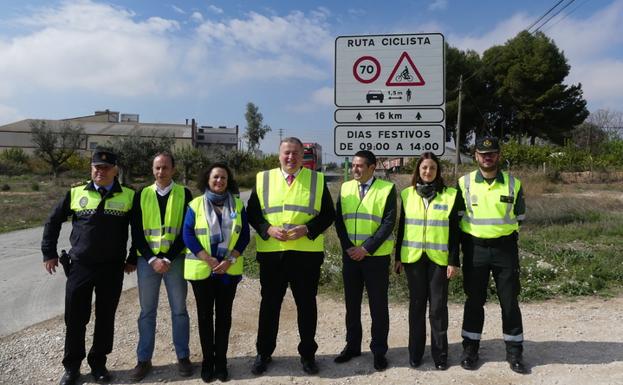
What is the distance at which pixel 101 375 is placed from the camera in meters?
3.71

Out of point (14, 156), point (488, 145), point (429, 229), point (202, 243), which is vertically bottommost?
point (202, 243)

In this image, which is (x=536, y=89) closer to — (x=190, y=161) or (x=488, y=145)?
(x=190, y=161)

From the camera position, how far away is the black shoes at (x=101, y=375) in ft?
12.1

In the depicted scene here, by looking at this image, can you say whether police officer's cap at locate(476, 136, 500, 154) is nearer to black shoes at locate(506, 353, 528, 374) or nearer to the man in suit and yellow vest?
black shoes at locate(506, 353, 528, 374)

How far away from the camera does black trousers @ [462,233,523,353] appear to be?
379 centimetres

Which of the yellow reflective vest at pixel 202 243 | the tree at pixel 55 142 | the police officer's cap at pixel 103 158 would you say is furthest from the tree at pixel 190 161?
the yellow reflective vest at pixel 202 243

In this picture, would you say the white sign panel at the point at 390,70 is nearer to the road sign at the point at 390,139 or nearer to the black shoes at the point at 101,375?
the road sign at the point at 390,139

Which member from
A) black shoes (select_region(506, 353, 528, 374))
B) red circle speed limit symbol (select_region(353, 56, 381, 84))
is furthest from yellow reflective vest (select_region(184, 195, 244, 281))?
red circle speed limit symbol (select_region(353, 56, 381, 84))

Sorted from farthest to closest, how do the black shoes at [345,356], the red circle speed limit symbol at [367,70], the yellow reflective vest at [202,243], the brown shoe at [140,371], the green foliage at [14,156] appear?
the green foliage at [14,156]
the red circle speed limit symbol at [367,70]
the black shoes at [345,356]
the brown shoe at [140,371]
the yellow reflective vest at [202,243]

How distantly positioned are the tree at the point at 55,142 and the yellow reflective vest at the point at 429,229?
44266 millimetres

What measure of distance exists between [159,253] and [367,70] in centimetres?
370

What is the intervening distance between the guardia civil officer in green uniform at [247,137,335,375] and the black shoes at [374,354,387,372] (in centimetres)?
52

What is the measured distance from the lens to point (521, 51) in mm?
40594

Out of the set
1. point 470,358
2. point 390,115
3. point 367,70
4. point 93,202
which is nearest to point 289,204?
point 93,202
